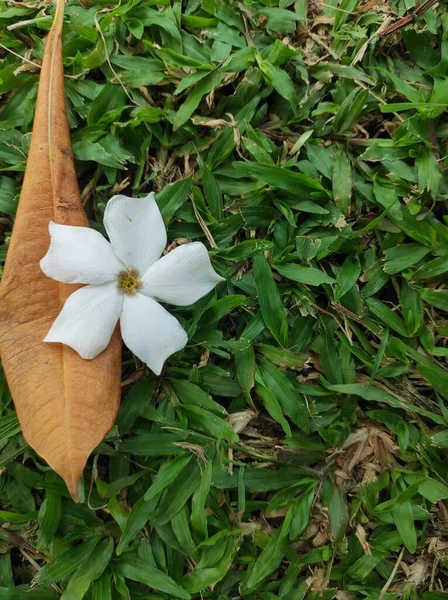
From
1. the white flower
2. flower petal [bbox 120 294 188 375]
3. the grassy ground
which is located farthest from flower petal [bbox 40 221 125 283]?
the grassy ground

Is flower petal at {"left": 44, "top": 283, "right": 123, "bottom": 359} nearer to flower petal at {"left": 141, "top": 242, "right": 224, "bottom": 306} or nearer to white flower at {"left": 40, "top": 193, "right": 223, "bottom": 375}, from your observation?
white flower at {"left": 40, "top": 193, "right": 223, "bottom": 375}

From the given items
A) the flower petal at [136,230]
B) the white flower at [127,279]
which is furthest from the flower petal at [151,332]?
the flower petal at [136,230]

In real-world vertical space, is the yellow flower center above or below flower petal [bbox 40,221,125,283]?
below

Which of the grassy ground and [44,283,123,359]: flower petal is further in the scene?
the grassy ground

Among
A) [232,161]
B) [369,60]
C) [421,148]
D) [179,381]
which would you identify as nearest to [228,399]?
[179,381]

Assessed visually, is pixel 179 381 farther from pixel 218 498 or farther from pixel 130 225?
pixel 130 225

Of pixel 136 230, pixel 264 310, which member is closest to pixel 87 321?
pixel 136 230

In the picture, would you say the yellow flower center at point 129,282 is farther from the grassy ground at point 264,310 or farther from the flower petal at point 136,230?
the grassy ground at point 264,310
